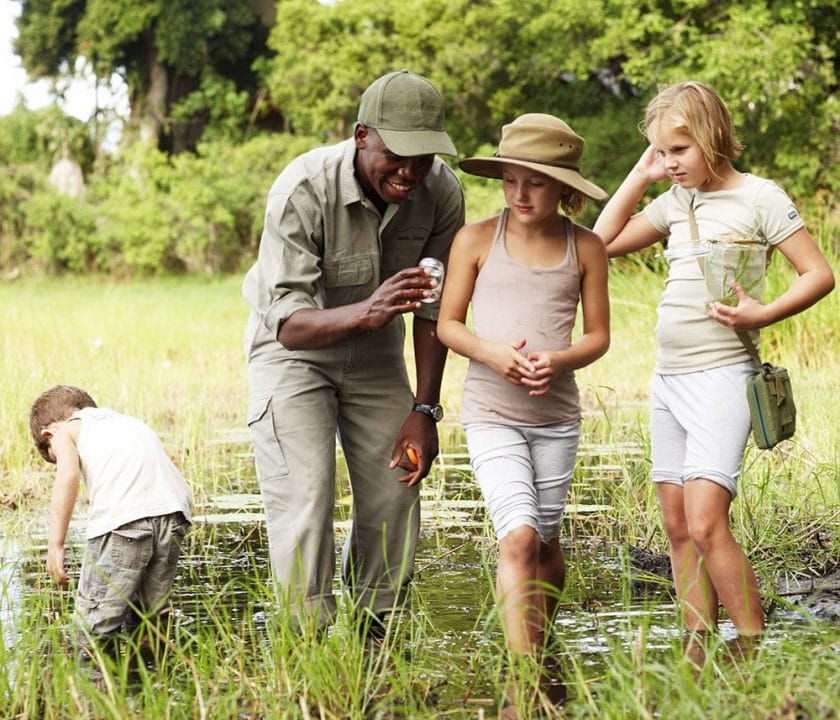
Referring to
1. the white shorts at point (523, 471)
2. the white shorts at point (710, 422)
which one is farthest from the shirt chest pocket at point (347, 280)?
the white shorts at point (710, 422)

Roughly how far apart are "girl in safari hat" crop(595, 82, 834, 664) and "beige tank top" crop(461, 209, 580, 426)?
1.02ft

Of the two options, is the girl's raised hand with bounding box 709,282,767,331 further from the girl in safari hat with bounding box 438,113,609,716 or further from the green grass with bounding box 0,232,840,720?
the green grass with bounding box 0,232,840,720

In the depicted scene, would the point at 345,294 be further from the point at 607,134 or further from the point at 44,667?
the point at 607,134

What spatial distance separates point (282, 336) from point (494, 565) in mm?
1845

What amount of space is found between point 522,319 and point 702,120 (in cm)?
77

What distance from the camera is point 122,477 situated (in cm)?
484

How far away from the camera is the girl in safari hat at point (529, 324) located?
4.02 m

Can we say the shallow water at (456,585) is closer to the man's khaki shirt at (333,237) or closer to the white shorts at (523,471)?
the white shorts at (523,471)

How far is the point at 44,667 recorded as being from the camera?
165 inches

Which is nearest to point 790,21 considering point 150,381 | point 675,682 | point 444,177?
Result: point 150,381

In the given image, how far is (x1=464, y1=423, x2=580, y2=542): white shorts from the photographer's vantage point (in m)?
3.97

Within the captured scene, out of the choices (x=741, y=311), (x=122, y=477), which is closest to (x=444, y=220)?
(x=741, y=311)

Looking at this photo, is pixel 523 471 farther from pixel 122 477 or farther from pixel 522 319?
pixel 122 477

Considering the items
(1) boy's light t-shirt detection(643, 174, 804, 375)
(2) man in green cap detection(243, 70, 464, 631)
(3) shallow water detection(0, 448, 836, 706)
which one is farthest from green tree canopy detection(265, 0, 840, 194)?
(1) boy's light t-shirt detection(643, 174, 804, 375)
